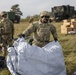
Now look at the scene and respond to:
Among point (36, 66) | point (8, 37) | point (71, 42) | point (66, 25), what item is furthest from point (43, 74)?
point (66, 25)

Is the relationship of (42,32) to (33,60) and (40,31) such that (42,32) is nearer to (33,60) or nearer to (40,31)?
(40,31)

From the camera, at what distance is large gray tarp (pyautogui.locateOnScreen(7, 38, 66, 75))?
6.42 metres

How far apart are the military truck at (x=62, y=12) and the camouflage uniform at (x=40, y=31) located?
20.9 metres

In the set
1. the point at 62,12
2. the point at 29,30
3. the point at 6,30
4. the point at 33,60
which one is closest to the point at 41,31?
the point at 29,30

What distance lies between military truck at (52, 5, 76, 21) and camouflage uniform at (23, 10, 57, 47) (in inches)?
823

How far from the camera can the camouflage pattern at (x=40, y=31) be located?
7.09 meters

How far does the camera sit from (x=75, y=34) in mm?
13883

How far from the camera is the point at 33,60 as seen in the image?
260 inches

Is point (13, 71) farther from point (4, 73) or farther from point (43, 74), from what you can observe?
point (4, 73)

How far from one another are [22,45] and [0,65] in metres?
2.56

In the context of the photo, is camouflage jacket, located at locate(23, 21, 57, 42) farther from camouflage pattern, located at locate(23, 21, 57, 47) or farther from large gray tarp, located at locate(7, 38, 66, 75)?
large gray tarp, located at locate(7, 38, 66, 75)

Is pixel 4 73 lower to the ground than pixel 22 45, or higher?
lower

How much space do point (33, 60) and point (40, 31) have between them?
83 centimetres

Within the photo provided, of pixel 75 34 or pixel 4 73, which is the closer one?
pixel 4 73
